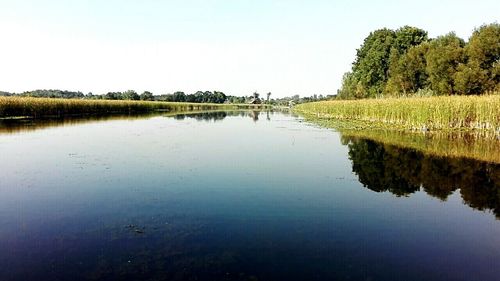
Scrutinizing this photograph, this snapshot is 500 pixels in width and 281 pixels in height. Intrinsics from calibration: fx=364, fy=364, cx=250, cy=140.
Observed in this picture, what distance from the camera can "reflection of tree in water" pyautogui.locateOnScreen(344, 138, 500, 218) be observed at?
10.4 metres

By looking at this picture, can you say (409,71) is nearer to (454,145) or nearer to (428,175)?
(454,145)

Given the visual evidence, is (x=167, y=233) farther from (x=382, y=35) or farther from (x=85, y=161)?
(x=382, y=35)

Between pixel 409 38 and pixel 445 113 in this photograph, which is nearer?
pixel 445 113

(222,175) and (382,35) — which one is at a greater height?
(382,35)

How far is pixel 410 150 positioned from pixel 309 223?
12.3 metres

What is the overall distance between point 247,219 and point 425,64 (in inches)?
2148

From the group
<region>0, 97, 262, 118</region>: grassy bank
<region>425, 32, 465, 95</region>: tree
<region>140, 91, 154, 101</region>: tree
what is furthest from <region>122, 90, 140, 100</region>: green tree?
<region>425, 32, 465, 95</region>: tree

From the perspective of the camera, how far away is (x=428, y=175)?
12.7 metres

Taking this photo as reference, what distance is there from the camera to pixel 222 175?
12508 mm

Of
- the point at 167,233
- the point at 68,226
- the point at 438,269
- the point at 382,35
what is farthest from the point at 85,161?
the point at 382,35

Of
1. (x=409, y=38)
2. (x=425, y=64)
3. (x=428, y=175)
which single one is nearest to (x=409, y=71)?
(x=425, y=64)

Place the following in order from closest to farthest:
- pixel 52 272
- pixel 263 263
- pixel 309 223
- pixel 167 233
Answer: pixel 52 272 < pixel 263 263 < pixel 167 233 < pixel 309 223

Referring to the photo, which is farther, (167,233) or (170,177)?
(170,177)

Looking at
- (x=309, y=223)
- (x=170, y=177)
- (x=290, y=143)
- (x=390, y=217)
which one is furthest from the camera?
(x=290, y=143)
